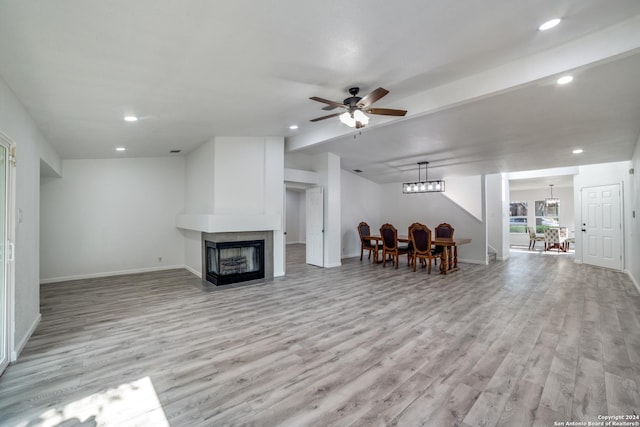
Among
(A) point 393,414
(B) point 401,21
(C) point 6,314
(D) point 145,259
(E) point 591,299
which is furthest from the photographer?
(D) point 145,259

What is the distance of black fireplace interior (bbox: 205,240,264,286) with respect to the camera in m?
5.13

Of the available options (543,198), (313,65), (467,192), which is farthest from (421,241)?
(543,198)

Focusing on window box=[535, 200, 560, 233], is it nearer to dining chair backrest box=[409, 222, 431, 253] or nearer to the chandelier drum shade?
the chandelier drum shade

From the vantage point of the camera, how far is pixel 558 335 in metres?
3.14

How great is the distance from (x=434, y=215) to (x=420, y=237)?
2.37 m

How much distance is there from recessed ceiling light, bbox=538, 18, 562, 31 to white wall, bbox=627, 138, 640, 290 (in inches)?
162

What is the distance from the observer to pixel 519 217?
12.5 metres

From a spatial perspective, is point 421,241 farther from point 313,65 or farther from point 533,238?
point 533,238

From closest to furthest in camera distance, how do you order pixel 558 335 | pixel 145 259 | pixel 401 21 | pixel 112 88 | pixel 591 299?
pixel 401 21
pixel 112 88
pixel 558 335
pixel 591 299
pixel 145 259

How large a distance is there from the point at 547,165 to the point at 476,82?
5159 millimetres

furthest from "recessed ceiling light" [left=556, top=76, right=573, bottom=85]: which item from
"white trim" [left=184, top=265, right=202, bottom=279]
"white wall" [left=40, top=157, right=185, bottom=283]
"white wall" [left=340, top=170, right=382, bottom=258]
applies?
"white wall" [left=40, top=157, right=185, bottom=283]

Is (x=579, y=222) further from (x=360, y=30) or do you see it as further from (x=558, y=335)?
(x=360, y=30)

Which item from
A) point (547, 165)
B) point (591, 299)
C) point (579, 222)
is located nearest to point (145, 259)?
point (591, 299)

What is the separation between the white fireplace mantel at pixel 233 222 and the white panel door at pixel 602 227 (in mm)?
7813
